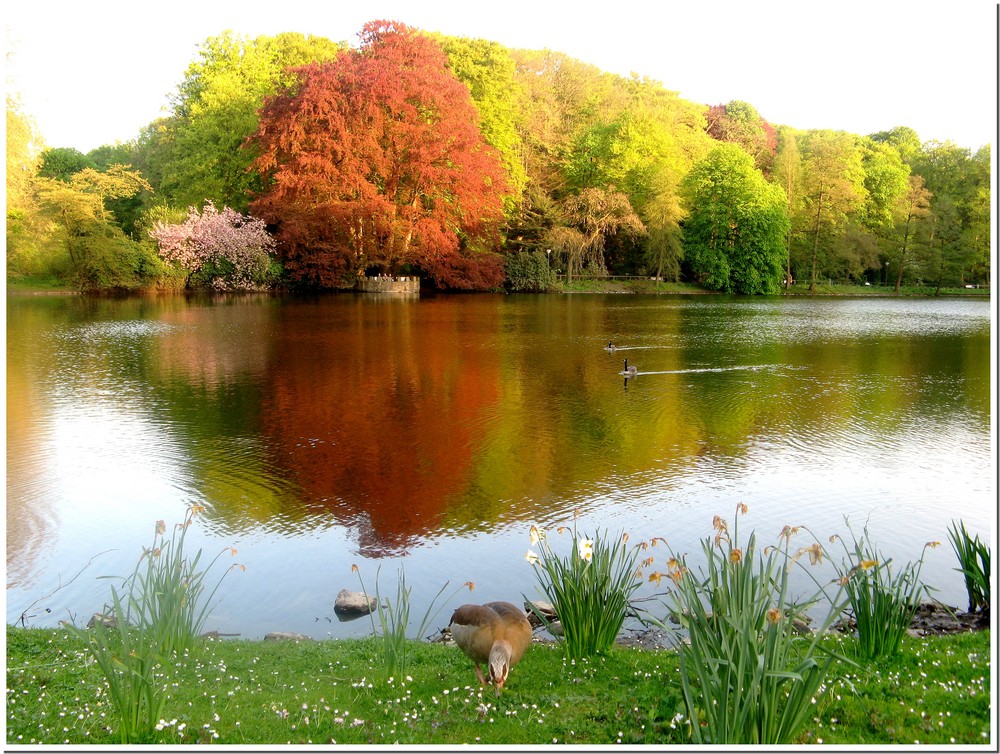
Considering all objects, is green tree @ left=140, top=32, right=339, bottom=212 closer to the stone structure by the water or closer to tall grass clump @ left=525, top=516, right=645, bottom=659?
the stone structure by the water

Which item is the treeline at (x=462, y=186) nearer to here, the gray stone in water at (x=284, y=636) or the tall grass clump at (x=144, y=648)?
the gray stone in water at (x=284, y=636)

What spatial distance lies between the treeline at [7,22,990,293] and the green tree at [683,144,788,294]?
10 centimetres

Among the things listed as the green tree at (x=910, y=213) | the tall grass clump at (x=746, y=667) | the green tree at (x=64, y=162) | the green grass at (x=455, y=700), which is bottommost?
the green grass at (x=455, y=700)

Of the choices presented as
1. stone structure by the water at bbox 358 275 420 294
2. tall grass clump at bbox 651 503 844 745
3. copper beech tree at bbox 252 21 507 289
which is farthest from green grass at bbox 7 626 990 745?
stone structure by the water at bbox 358 275 420 294

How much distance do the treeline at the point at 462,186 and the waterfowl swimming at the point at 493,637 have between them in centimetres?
2499

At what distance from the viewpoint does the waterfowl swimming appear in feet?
10.5

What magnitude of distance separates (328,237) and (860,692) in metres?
29.8

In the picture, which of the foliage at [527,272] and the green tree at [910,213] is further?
the green tree at [910,213]

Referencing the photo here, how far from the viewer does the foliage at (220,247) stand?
95.8 ft

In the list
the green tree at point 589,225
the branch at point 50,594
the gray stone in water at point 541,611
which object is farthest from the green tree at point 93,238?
the gray stone in water at point 541,611

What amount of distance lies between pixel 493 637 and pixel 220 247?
2862 cm

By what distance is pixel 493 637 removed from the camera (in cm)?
330

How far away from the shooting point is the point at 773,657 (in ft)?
8.58

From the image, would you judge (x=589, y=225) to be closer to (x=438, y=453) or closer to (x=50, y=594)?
(x=438, y=453)
